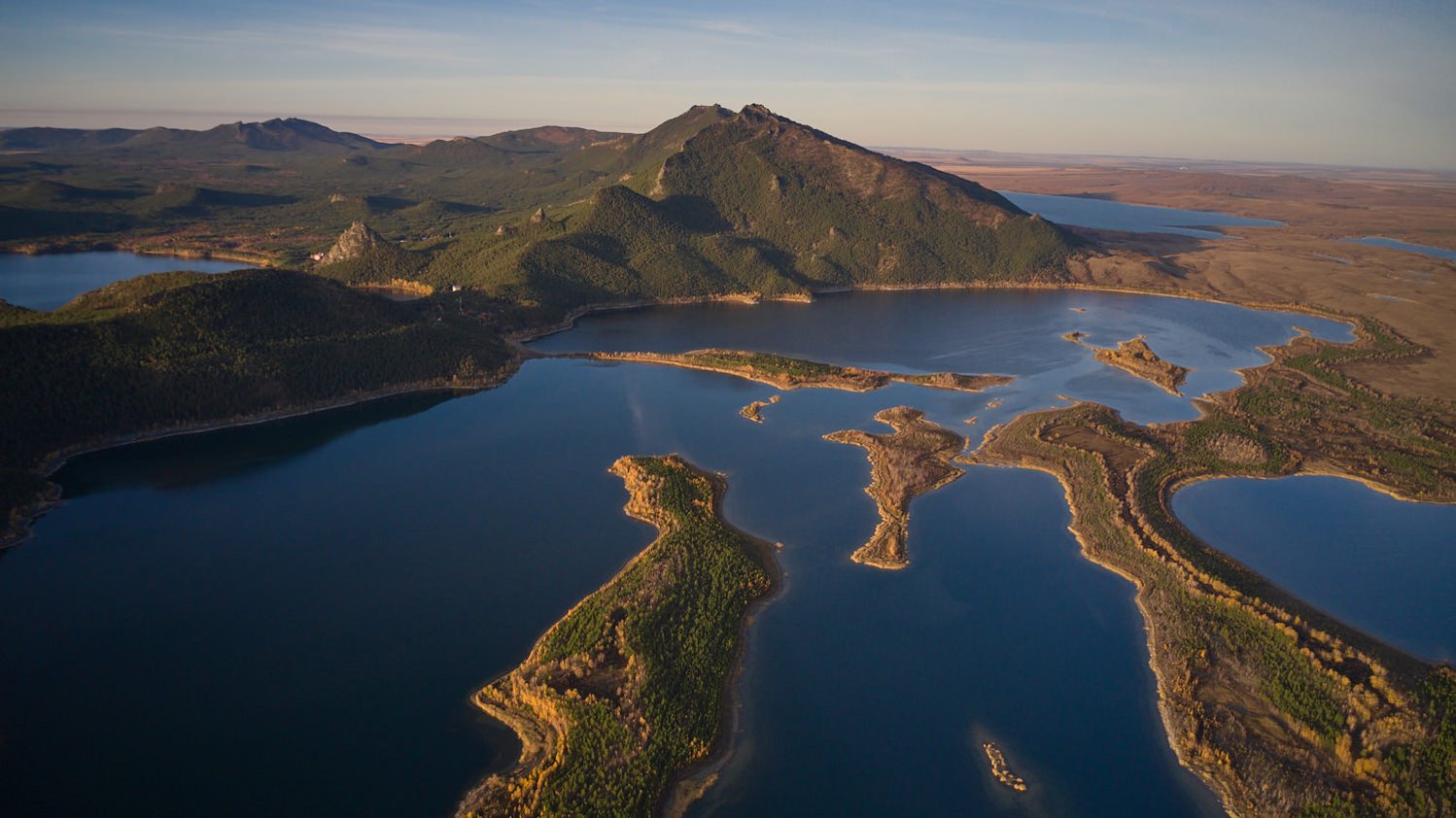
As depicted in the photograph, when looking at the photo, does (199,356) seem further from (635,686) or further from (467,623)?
(635,686)

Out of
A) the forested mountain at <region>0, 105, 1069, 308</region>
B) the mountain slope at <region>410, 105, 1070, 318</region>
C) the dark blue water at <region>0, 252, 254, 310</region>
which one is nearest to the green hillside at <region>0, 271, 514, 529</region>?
the forested mountain at <region>0, 105, 1069, 308</region>

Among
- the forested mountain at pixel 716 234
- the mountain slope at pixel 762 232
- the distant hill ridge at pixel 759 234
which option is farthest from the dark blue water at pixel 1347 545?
the forested mountain at pixel 716 234

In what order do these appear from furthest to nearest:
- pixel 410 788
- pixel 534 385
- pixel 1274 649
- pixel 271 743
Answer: pixel 534 385 → pixel 1274 649 → pixel 271 743 → pixel 410 788

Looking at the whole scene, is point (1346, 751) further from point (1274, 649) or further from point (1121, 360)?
point (1121, 360)

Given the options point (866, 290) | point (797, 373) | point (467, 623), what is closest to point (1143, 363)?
point (797, 373)

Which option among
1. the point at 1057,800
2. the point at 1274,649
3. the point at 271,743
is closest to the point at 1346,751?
the point at 1274,649

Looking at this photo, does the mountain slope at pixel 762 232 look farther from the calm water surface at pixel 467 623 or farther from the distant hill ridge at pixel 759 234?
the calm water surface at pixel 467 623
